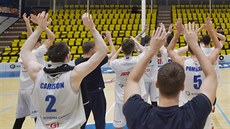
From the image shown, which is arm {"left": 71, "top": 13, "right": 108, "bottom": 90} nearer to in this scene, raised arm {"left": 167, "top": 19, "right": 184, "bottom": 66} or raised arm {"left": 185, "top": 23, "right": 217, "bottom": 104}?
raised arm {"left": 167, "top": 19, "right": 184, "bottom": 66}

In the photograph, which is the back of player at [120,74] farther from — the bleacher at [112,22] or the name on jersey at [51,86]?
the bleacher at [112,22]

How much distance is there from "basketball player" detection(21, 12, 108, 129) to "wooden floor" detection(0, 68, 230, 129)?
372 cm

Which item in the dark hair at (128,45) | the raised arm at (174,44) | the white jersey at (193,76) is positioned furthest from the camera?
the dark hair at (128,45)

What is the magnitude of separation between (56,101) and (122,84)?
2.38m

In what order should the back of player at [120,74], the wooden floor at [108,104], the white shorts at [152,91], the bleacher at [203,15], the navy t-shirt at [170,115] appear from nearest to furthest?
the navy t-shirt at [170,115] → the back of player at [120,74] → the white shorts at [152,91] → the wooden floor at [108,104] → the bleacher at [203,15]

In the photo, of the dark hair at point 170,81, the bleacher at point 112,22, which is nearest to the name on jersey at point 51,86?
the dark hair at point 170,81

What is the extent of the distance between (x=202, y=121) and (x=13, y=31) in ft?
78.6

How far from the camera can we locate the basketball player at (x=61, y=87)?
283 centimetres

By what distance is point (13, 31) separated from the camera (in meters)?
24.1

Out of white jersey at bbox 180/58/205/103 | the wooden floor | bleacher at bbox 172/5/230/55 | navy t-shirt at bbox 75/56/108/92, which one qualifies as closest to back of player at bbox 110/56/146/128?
navy t-shirt at bbox 75/56/108/92

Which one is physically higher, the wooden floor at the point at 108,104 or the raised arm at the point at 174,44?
the raised arm at the point at 174,44

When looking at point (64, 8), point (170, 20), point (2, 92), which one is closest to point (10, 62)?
point (2, 92)

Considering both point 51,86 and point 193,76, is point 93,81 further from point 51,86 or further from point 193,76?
point 51,86

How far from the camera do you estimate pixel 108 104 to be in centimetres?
835
